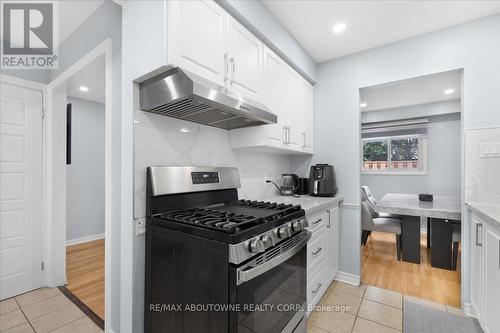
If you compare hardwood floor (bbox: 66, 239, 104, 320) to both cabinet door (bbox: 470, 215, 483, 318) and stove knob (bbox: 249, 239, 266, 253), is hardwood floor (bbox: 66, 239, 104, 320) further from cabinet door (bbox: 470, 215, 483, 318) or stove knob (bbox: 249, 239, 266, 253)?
cabinet door (bbox: 470, 215, 483, 318)

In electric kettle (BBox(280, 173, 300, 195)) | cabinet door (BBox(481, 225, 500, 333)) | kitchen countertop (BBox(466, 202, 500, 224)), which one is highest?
electric kettle (BBox(280, 173, 300, 195))

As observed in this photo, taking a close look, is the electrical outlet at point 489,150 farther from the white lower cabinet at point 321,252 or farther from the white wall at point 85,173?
the white wall at point 85,173

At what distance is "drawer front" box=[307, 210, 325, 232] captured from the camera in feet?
5.99

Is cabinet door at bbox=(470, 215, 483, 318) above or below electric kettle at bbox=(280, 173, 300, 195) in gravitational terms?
Result: below

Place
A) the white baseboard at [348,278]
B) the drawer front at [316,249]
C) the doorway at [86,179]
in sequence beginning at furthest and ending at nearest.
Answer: the doorway at [86,179] < the white baseboard at [348,278] < the drawer front at [316,249]

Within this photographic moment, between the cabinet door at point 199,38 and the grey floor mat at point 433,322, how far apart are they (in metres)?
2.37

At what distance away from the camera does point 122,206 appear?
4.55 feet

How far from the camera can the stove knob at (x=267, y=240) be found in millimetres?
1109

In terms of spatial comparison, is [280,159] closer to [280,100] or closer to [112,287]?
[280,100]

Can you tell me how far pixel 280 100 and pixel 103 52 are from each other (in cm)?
144

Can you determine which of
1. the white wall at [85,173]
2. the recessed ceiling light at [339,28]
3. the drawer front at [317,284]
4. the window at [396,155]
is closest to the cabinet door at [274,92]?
the recessed ceiling light at [339,28]

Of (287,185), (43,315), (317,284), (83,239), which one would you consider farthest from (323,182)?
(83,239)

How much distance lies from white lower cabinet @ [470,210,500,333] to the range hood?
1673 millimetres

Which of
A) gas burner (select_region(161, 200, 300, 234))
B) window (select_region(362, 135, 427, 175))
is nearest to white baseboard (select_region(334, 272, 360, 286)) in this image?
gas burner (select_region(161, 200, 300, 234))
